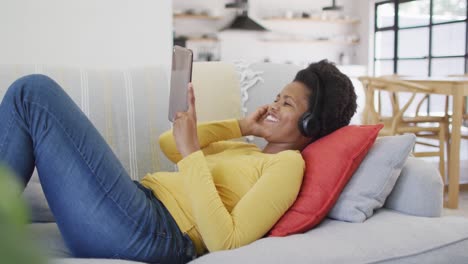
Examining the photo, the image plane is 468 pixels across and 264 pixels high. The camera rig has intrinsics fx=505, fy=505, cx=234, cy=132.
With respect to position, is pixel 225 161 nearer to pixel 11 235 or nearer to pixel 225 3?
pixel 11 235

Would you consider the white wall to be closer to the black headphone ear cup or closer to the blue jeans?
the black headphone ear cup

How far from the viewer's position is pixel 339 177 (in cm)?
133

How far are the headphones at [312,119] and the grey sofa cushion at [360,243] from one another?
266mm

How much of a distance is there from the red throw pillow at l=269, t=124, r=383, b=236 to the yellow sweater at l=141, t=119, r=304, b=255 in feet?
0.12

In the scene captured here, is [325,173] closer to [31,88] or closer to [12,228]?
[31,88]

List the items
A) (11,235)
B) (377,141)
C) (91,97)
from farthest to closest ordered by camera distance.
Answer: (91,97) < (377,141) < (11,235)

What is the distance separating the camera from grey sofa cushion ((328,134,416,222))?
4.39ft

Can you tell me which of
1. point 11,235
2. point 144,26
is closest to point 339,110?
point 144,26

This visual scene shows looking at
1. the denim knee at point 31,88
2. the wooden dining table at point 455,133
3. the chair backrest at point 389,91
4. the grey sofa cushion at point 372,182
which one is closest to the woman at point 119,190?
Answer: the denim knee at point 31,88

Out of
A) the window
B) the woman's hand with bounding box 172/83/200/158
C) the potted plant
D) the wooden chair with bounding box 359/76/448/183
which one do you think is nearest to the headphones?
the woman's hand with bounding box 172/83/200/158

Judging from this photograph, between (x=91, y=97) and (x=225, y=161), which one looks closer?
(x=225, y=161)

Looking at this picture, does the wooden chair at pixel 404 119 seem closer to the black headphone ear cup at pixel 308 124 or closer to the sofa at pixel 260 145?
the sofa at pixel 260 145

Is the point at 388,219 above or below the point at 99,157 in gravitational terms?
below

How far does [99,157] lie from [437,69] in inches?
267
